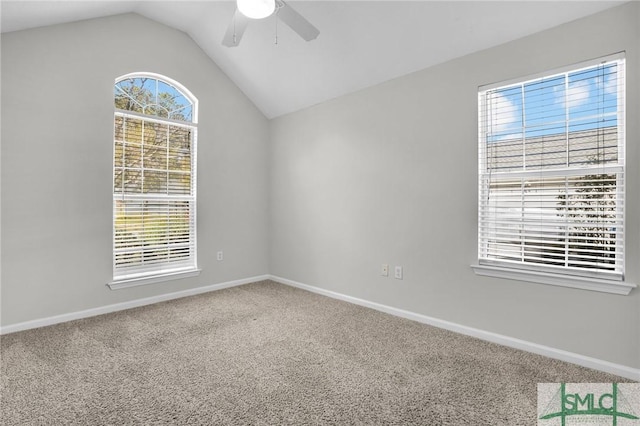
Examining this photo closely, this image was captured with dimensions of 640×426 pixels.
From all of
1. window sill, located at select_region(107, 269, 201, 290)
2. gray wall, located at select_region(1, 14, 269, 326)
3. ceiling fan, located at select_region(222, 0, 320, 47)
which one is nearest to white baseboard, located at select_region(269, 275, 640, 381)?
window sill, located at select_region(107, 269, 201, 290)

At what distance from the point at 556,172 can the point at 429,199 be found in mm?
984

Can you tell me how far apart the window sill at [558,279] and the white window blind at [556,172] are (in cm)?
5

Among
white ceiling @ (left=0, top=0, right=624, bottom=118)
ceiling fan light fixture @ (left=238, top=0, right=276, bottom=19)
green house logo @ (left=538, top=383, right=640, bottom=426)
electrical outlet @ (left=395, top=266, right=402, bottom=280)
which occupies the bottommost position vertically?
green house logo @ (left=538, top=383, right=640, bottom=426)

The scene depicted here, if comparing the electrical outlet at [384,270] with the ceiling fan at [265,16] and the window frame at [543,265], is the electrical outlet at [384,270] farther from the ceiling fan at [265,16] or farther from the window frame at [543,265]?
the ceiling fan at [265,16]

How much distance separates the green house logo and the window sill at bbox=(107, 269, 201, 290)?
11.7 ft

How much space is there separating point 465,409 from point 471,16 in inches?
105

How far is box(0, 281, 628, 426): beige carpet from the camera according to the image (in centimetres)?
183

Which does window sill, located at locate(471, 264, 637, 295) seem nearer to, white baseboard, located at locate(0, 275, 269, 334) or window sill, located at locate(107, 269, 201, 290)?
white baseboard, located at locate(0, 275, 269, 334)

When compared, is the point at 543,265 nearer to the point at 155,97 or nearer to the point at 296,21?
the point at 296,21

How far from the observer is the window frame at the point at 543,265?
2215 mm

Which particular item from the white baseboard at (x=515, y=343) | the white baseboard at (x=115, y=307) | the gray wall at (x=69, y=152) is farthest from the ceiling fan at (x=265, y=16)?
the white baseboard at (x=115, y=307)

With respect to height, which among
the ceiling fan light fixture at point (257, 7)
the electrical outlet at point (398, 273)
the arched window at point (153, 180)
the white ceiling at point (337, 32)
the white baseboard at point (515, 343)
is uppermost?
the white ceiling at point (337, 32)

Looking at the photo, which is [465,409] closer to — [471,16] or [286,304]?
[286,304]

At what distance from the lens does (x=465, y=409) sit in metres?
1.86
